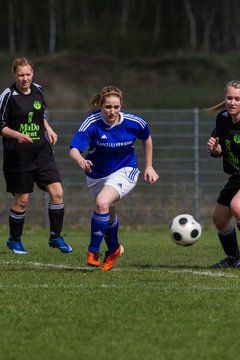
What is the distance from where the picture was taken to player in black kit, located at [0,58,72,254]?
1133 centimetres

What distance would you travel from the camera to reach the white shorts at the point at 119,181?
954 centimetres

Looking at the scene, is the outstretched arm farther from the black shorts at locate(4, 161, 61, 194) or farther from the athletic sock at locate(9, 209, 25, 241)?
the athletic sock at locate(9, 209, 25, 241)

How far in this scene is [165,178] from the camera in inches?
737

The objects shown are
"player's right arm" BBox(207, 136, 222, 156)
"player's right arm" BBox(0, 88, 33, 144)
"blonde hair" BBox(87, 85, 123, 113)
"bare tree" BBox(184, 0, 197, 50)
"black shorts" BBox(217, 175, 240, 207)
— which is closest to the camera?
"player's right arm" BBox(207, 136, 222, 156)

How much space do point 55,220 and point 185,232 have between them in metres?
2.93

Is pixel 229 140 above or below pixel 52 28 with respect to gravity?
above

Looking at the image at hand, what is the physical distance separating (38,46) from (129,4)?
701 centimetres

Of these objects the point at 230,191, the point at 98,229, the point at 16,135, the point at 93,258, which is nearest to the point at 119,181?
the point at 98,229

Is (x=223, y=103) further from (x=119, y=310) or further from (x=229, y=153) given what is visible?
(x=119, y=310)

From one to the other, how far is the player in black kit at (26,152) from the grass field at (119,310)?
1.14m

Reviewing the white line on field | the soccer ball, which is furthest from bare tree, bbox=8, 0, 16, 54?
the soccer ball

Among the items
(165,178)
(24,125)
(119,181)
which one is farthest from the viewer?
(165,178)

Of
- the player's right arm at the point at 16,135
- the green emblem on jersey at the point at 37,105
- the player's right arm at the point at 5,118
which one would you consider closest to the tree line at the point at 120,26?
the green emblem on jersey at the point at 37,105

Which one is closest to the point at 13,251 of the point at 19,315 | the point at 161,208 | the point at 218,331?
the point at 19,315
